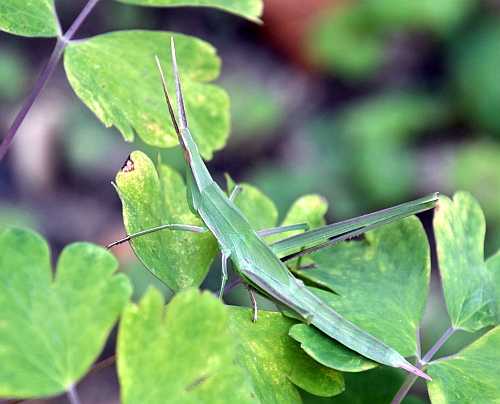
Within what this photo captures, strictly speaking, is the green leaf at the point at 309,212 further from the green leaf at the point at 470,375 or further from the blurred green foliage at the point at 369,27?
the blurred green foliage at the point at 369,27

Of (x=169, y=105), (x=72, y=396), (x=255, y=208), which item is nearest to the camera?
(x=72, y=396)

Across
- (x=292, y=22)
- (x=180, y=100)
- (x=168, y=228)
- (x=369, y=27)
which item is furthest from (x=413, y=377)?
(x=292, y=22)

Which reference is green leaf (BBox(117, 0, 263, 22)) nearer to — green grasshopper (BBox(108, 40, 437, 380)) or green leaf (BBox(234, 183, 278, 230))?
green grasshopper (BBox(108, 40, 437, 380))

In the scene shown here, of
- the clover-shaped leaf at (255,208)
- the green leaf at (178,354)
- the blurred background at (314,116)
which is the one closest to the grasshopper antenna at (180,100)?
the clover-shaped leaf at (255,208)

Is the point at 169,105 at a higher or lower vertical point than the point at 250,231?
higher

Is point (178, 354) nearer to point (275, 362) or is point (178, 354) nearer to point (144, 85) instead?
point (275, 362)

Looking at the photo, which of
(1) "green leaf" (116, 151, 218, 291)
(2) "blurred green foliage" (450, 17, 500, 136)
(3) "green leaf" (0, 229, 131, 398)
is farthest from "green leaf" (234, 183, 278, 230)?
(2) "blurred green foliage" (450, 17, 500, 136)

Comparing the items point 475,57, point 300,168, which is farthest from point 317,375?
point 475,57
